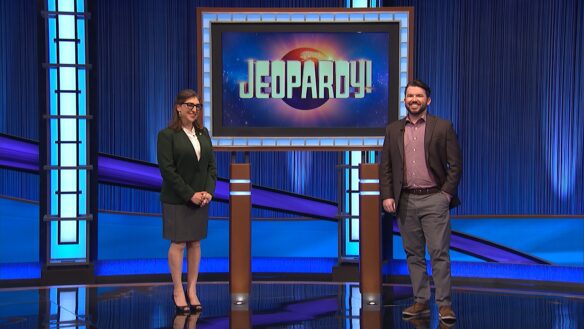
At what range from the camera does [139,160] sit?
7.02 meters

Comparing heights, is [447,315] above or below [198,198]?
below

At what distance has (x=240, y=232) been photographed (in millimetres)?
5391

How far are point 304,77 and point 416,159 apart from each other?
103cm

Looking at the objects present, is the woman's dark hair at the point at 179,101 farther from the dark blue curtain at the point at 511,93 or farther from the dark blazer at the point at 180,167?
the dark blue curtain at the point at 511,93

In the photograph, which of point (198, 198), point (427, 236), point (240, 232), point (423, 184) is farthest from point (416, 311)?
point (198, 198)

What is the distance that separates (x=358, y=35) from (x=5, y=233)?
3516mm

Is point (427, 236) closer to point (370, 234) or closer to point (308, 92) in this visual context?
point (370, 234)

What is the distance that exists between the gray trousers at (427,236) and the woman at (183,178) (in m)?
1.25

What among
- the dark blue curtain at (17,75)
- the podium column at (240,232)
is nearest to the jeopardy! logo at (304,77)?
the podium column at (240,232)

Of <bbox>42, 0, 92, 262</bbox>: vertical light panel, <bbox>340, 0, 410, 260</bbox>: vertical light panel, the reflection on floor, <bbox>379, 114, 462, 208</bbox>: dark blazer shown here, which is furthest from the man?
<bbox>42, 0, 92, 262</bbox>: vertical light panel

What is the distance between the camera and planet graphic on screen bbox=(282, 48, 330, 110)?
5391mm

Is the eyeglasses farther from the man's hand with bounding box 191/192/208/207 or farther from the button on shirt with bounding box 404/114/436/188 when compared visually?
the button on shirt with bounding box 404/114/436/188

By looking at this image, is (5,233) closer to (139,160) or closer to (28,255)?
(28,255)

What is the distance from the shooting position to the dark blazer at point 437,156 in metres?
4.73
